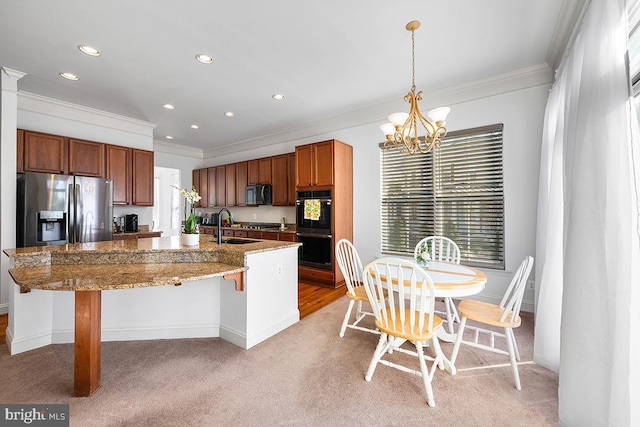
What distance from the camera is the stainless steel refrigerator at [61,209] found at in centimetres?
324

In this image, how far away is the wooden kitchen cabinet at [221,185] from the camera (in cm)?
640

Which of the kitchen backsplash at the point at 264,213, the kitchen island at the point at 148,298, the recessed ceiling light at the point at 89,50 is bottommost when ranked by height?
the kitchen island at the point at 148,298

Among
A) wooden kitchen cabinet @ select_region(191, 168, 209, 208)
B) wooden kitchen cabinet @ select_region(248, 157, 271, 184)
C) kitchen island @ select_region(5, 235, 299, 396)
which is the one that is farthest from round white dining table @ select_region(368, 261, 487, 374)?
wooden kitchen cabinet @ select_region(191, 168, 209, 208)

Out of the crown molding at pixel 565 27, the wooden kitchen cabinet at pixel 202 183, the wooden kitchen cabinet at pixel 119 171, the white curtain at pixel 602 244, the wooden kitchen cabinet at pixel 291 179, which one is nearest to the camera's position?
the white curtain at pixel 602 244

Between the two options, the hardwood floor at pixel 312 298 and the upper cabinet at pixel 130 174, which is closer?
the hardwood floor at pixel 312 298

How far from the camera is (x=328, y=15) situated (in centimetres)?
219

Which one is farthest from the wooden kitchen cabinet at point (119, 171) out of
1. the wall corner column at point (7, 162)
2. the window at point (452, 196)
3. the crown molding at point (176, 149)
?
the window at point (452, 196)

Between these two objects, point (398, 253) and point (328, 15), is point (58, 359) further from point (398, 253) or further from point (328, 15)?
point (398, 253)

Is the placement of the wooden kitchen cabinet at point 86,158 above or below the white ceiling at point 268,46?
below

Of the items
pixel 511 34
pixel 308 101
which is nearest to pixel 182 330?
pixel 308 101

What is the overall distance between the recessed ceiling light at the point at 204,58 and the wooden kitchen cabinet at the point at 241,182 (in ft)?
10.2

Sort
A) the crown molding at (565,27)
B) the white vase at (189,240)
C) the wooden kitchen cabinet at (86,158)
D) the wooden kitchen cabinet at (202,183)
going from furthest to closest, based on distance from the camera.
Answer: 1. the wooden kitchen cabinet at (202,183)
2. the wooden kitchen cabinet at (86,158)
3. the white vase at (189,240)
4. the crown molding at (565,27)

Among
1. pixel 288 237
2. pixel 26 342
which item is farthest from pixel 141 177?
pixel 26 342

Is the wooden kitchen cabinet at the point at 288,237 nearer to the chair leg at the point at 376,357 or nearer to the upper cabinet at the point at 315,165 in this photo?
the upper cabinet at the point at 315,165
